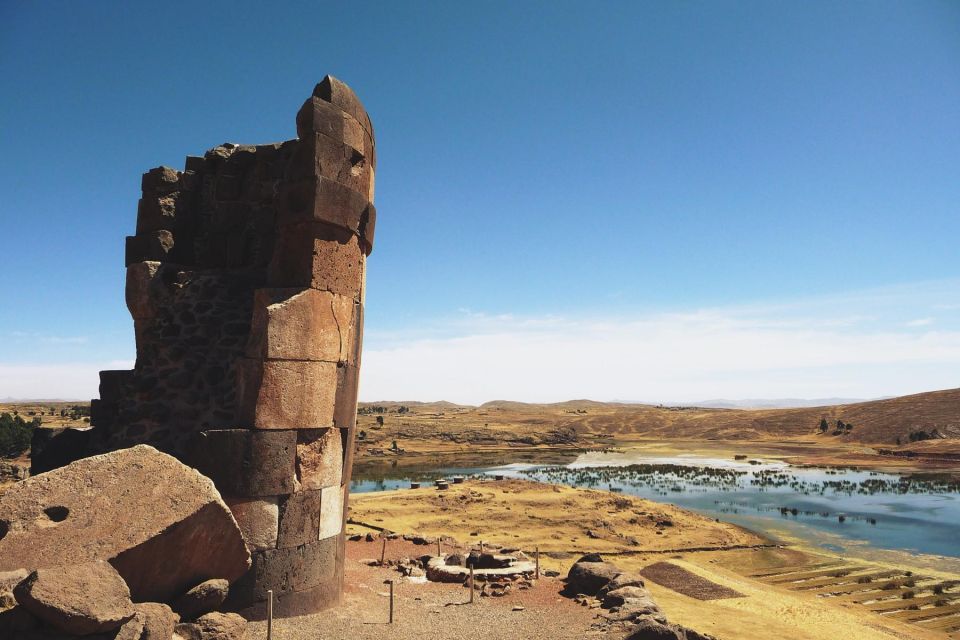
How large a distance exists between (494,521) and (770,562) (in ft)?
32.9

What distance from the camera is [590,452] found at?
70.3 metres

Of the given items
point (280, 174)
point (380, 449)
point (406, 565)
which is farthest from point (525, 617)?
point (380, 449)

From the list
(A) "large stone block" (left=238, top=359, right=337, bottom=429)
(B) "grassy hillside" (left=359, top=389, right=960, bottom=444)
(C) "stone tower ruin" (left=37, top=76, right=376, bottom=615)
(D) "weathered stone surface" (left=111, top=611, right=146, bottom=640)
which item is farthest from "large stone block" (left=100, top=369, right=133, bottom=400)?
(B) "grassy hillside" (left=359, top=389, right=960, bottom=444)

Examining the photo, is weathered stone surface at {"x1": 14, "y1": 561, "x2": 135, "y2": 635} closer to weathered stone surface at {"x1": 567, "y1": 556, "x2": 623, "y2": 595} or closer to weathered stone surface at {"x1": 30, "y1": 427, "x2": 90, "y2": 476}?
weathered stone surface at {"x1": 30, "y1": 427, "x2": 90, "y2": 476}

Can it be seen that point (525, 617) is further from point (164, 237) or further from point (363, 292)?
point (164, 237)

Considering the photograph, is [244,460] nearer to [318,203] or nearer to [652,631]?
[318,203]

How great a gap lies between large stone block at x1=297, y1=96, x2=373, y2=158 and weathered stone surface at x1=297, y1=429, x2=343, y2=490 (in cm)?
461

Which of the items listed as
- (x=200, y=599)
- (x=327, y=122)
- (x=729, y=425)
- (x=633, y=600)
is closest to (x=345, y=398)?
(x=200, y=599)

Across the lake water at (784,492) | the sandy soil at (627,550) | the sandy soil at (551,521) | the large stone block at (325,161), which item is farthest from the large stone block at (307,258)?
the lake water at (784,492)

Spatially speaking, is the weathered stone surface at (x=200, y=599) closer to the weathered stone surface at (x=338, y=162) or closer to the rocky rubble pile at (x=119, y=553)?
the rocky rubble pile at (x=119, y=553)

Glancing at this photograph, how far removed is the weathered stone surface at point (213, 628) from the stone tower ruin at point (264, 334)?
4.41 feet

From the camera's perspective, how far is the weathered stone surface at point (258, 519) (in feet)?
27.7

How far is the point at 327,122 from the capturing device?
382 inches

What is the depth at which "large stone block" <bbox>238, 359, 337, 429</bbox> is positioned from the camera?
869 cm
